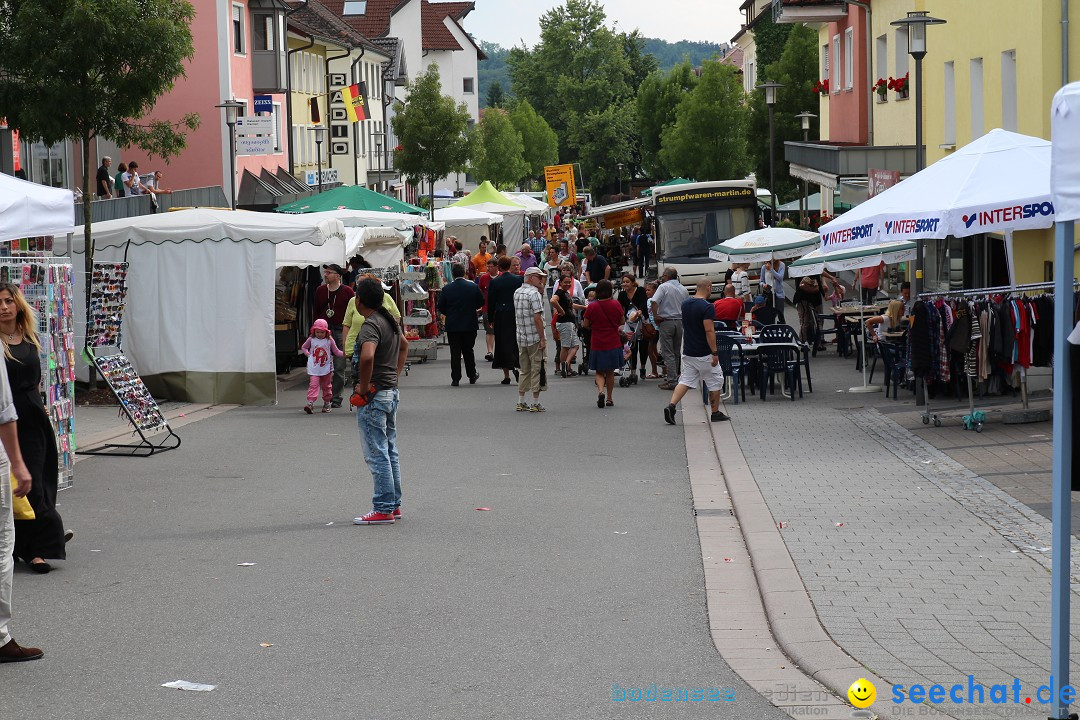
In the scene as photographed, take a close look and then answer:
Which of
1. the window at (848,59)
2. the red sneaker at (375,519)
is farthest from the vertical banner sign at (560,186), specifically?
the red sneaker at (375,519)

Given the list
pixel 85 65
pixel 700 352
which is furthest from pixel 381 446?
pixel 85 65

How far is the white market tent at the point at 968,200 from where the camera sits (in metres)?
13.2

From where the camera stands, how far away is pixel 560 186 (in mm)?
53156

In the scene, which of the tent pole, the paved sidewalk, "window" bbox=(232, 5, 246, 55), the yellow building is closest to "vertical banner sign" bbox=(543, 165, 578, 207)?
"window" bbox=(232, 5, 246, 55)

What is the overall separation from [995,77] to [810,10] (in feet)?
45.8

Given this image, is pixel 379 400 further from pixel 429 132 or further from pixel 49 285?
pixel 429 132

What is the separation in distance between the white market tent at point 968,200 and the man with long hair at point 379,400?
627 cm

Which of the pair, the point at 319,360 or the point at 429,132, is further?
the point at 429,132

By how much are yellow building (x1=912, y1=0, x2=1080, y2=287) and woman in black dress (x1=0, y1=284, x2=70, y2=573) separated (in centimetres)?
1403

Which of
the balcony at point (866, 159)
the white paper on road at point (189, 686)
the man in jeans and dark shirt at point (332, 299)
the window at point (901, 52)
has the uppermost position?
the window at point (901, 52)

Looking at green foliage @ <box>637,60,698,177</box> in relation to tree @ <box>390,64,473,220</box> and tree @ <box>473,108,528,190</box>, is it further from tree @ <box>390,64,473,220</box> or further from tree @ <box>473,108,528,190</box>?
tree @ <box>390,64,473,220</box>

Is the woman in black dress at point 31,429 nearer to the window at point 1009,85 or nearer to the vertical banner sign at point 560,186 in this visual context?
the window at point 1009,85

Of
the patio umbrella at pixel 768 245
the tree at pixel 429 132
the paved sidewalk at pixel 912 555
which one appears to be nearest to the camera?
the paved sidewalk at pixel 912 555

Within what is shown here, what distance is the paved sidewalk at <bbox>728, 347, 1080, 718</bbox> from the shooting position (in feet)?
20.3
